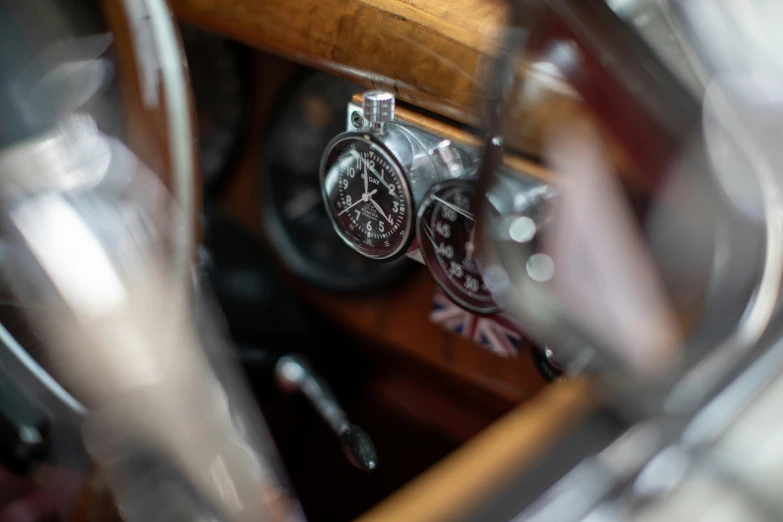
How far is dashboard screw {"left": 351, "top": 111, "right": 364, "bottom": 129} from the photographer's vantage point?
1.15 metres

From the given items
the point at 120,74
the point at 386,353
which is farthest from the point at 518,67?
the point at 386,353

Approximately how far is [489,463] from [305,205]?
1361 mm

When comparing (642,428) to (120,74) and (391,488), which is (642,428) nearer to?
(120,74)

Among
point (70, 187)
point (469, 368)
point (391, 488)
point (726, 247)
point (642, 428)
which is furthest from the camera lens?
point (469, 368)

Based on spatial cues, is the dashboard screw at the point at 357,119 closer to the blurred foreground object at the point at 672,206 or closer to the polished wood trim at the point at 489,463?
the blurred foreground object at the point at 672,206

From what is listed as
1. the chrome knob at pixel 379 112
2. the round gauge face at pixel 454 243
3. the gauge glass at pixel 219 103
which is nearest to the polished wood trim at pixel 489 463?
the round gauge face at pixel 454 243

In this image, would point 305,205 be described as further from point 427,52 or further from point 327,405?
point 427,52

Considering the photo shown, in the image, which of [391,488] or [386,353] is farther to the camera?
[386,353]

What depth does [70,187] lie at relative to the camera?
3.46 feet

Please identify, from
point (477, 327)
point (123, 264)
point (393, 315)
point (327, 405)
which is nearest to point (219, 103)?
point (393, 315)

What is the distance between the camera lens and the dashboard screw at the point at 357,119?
3.78 ft

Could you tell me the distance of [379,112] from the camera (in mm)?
1114

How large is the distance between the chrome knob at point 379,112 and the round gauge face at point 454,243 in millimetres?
118

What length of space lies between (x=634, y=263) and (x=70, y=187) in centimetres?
72
